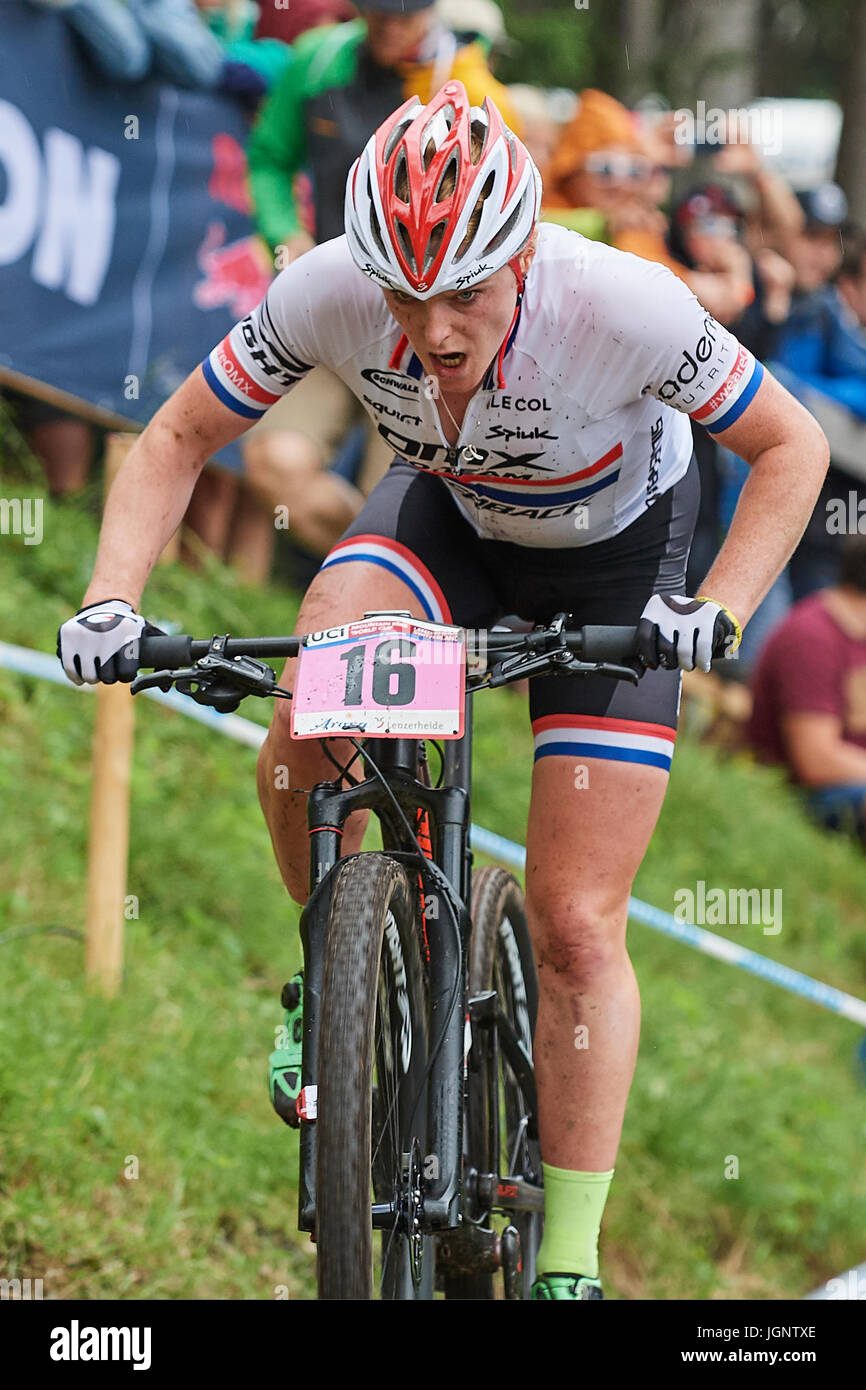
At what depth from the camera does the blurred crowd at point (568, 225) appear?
6.81m

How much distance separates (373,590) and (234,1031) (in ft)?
7.08

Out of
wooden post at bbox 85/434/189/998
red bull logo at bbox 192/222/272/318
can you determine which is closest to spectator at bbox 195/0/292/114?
A: red bull logo at bbox 192/222/272/318

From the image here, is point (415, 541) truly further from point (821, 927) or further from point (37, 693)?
point (821, 927)

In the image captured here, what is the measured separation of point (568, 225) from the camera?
756 cm

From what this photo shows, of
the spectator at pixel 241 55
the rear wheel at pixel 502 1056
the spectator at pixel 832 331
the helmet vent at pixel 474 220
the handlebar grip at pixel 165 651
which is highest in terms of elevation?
the spectator at pixel 241 55

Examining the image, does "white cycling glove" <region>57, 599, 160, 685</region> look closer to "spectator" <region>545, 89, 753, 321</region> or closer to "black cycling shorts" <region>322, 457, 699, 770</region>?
"black cycling shorts" <region>322, 457, 699, 770</region>

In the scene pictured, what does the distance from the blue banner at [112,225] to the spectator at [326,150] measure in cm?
22

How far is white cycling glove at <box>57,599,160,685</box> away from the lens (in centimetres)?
307

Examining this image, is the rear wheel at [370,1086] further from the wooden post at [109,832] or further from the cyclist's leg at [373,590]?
the wooden post at [109,832]

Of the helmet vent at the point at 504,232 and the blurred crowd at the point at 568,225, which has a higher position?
the blurred crowd at the point at 568,225

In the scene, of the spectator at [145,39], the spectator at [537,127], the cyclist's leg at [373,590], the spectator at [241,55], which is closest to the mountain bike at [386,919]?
the cyclist's leg at [373,590]

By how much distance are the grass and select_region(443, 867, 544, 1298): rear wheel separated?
2.80ft

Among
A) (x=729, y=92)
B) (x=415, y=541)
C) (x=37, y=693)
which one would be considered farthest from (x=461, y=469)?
(x=729, y=92)

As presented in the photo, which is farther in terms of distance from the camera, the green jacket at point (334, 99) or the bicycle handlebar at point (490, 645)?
the green jacket at point (334, 99)
